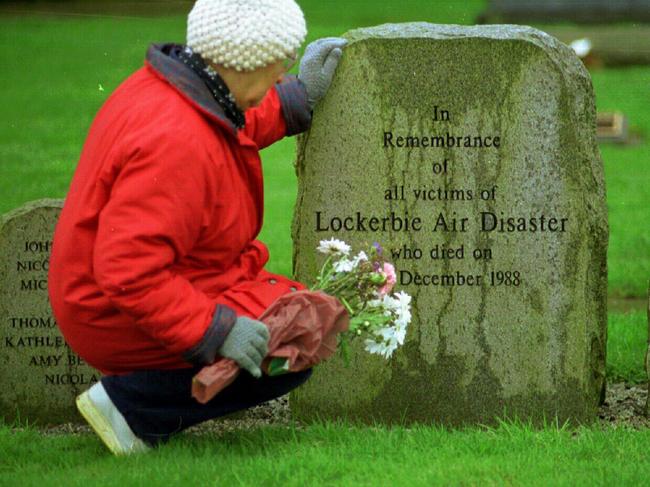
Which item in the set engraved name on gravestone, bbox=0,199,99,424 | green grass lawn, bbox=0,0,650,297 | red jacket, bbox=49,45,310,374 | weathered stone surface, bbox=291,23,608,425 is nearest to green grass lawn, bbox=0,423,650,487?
weathered stone surface, bbox=291,23,608,425

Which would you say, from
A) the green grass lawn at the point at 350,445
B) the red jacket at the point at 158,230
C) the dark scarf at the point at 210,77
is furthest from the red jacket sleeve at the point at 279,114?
the green grass lawn at the point at 350,445

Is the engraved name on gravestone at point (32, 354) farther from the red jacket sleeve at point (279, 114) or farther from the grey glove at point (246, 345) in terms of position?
the grey glove at point (246, 345)

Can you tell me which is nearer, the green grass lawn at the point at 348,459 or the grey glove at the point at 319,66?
the green grass lawn at the point at 348,459

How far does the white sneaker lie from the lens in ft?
15.9

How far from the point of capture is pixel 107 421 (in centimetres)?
489

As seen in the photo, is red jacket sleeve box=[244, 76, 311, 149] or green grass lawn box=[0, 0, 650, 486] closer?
green grass lawn box=[0, 0, 650, 486]

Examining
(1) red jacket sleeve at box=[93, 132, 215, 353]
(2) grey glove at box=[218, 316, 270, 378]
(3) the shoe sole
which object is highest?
(1) red jacket sleeve at box=[93, 132, 215, 353]

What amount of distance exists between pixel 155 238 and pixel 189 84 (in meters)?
0.60

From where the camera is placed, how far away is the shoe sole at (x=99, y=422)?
485cm

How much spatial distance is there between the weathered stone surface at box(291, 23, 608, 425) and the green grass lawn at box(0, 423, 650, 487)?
0.32 m

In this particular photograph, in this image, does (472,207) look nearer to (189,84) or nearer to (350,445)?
(350,445)

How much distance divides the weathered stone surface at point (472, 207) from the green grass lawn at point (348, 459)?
32 cm

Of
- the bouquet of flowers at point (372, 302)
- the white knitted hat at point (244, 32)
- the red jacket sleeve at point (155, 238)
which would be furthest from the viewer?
the bouquet of flowers at point (372, 302)

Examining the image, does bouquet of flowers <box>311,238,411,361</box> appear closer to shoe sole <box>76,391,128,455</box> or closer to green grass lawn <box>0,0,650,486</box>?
green grass lawn <box>0,0,650,486</box>
